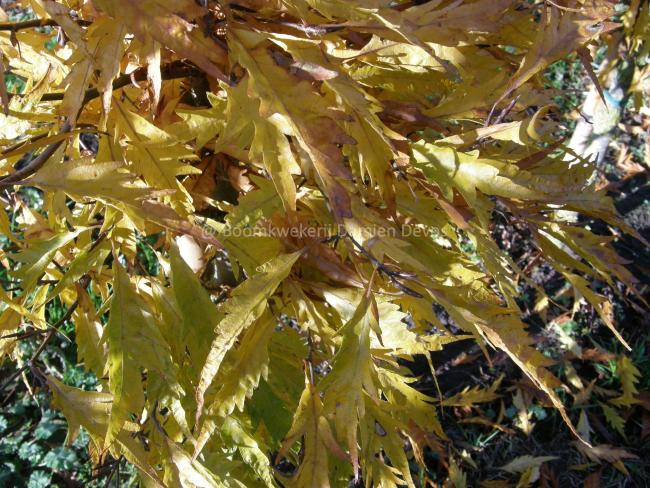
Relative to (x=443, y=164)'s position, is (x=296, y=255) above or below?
below

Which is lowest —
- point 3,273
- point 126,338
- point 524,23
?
point 3,273

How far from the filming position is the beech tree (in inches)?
25.0

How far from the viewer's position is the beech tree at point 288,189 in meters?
0.63

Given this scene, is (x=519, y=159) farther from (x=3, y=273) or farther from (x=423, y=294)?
(x=3, y=273)

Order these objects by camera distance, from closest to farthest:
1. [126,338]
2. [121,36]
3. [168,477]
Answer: [121,36]
[126,338]
[168,477]

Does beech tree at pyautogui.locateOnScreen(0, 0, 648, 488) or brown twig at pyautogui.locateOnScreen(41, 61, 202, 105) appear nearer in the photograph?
beech tree at pyautogui.locateOnScreen(0, 0, 648, 488)

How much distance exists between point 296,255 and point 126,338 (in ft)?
0.82

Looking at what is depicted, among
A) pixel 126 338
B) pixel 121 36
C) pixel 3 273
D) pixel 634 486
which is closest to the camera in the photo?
pixel 121 36

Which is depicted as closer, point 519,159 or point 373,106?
point 373,106

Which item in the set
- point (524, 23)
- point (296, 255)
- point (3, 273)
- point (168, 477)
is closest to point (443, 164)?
point (296, 255)

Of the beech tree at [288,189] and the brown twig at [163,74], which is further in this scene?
the brown twig at [163,74]

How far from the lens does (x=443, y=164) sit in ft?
2.38

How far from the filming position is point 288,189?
683mm

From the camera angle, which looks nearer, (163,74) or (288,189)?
(288,189)
